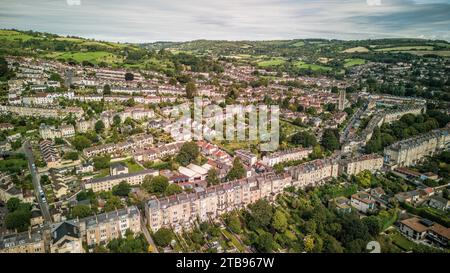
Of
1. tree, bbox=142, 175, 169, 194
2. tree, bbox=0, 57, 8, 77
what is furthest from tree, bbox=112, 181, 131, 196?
tree, bbox=0, 57, 8, 77

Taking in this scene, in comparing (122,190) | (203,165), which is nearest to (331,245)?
(203,165)

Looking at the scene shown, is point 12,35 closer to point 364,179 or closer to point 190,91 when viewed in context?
point 190,91

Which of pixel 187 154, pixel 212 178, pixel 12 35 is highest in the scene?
pixel 12 35

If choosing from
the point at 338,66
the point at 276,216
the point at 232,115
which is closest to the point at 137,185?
the point at 276,216

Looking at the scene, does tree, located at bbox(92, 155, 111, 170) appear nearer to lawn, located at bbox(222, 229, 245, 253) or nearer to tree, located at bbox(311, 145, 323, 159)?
lawn, located at bbox(222, 229, 245, 253)

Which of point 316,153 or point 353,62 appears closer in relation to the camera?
point 316,153

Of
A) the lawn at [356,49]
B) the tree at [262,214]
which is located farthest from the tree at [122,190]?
the lawn at [356,49]
